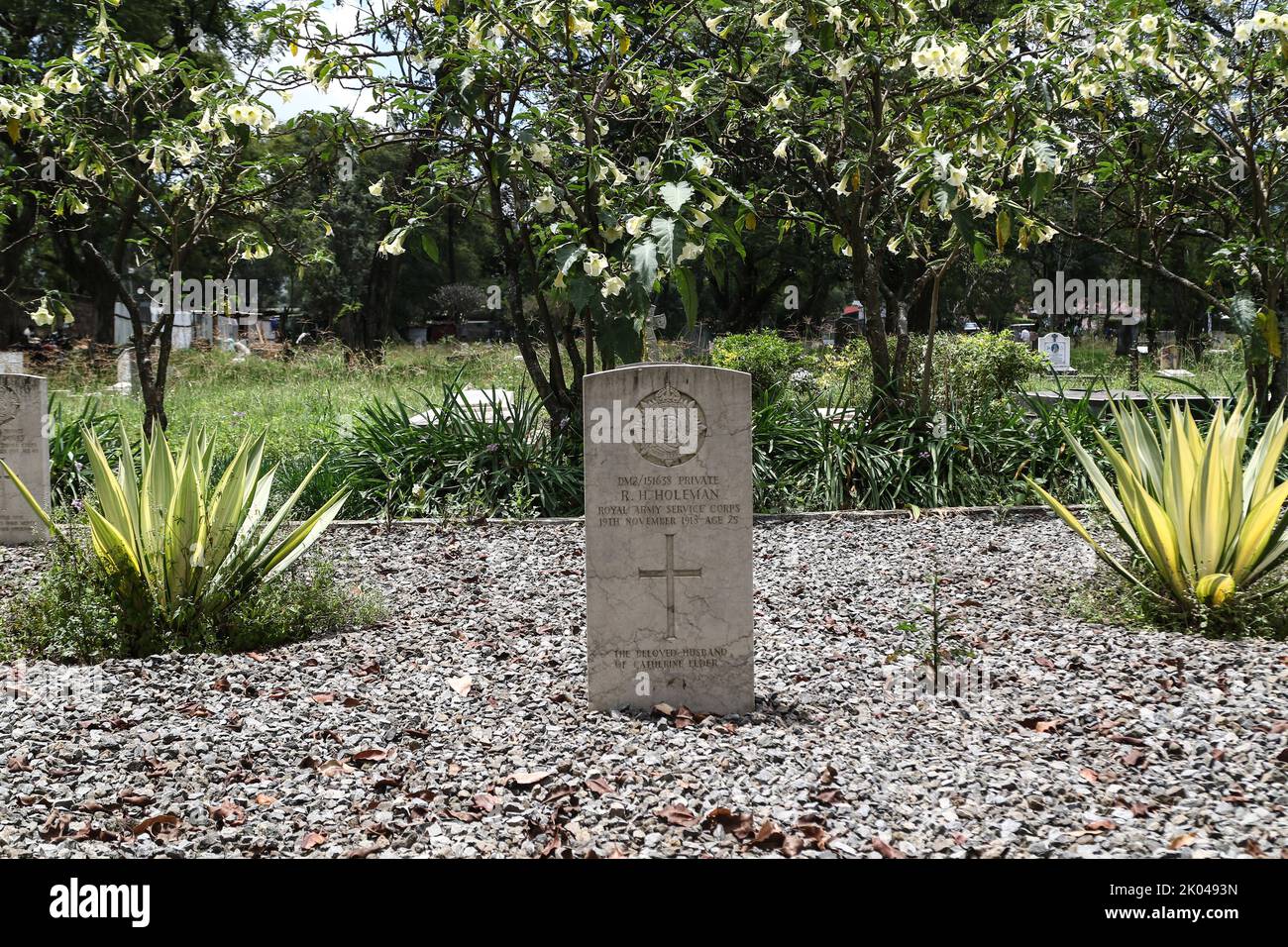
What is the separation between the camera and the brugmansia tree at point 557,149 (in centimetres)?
612

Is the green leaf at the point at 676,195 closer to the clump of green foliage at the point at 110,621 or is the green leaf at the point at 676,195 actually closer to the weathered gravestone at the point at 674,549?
the weathered gravestone at the point at 674,549

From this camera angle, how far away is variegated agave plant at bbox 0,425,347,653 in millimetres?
4672

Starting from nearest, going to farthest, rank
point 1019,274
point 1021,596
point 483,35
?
point 1021,596, point 483,35, point 1019,274

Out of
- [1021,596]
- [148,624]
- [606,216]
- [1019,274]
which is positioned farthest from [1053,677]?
[1019,274]

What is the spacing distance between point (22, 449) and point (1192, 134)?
1041cm

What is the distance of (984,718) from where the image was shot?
3855 mm

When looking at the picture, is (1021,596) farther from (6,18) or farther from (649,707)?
(6,18)

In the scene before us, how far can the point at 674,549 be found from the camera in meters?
4.08

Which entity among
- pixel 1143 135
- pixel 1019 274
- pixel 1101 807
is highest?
pixel 1019 274

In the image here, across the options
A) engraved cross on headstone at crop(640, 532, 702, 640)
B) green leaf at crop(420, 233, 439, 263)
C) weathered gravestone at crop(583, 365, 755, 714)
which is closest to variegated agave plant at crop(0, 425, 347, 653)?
weathered gravestone at crop(583, 365, 755, 714)

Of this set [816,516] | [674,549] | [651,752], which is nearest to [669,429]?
[674,549]

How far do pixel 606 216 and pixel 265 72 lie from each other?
2.91 metres

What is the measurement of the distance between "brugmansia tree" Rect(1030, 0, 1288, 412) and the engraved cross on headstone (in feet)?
16.4

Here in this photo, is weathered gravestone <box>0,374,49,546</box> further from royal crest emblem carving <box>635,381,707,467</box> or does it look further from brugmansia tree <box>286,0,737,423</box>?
royal crest emblem carving <box>635,381,707,467</box>
